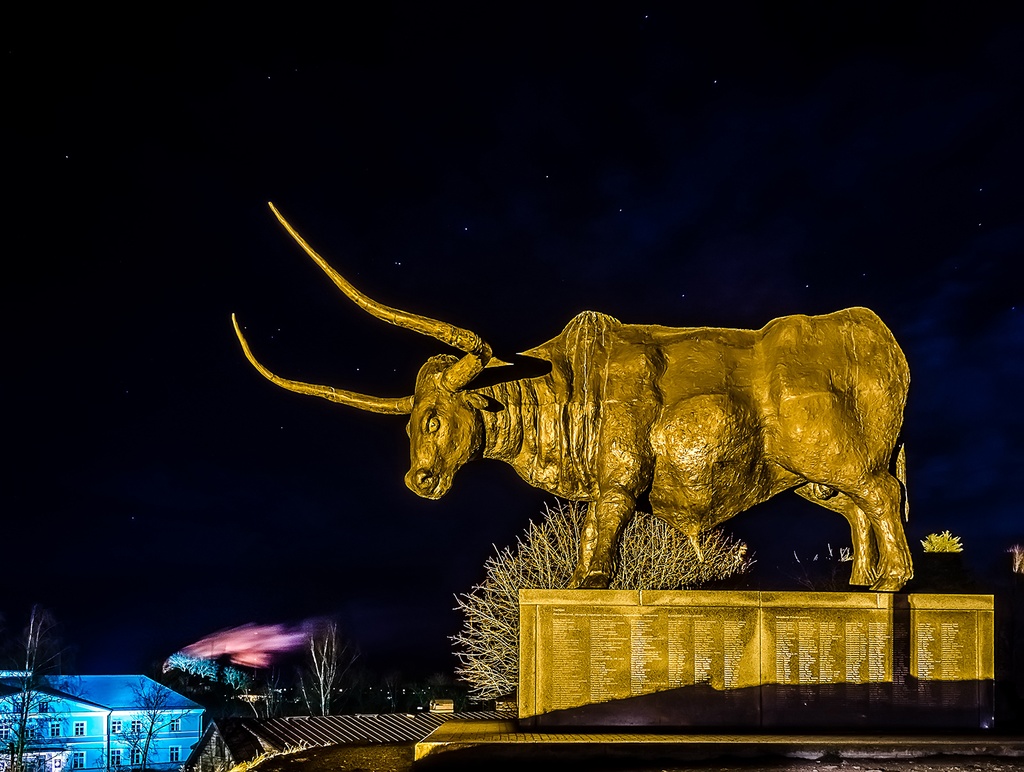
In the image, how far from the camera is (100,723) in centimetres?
6197

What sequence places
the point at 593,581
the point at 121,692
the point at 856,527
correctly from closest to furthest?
the point at 593,581 < the point at 856,527 < the point at 121,692

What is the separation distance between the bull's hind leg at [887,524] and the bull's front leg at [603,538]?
245 cm

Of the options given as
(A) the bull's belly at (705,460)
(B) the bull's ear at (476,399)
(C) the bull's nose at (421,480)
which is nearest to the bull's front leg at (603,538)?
(A) the bull's belly at (705,460)

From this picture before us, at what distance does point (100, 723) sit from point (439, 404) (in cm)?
5995

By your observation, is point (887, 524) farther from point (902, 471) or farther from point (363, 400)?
point (363, 400)

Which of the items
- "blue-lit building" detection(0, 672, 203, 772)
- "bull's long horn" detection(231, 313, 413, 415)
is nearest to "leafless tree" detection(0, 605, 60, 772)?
"blue-lit building" detection(0, 672, 203, 772)

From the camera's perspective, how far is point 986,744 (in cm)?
988

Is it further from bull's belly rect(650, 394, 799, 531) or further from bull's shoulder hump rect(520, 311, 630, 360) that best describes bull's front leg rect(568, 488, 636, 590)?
bull's shoulder hump rect(520, 311, 630, 360)

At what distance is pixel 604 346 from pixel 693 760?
4.40 m

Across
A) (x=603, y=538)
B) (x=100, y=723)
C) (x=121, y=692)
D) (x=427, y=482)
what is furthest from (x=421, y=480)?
(x=121, y=692)

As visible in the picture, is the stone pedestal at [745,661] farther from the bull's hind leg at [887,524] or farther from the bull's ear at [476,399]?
the bull's ear at [476,399]

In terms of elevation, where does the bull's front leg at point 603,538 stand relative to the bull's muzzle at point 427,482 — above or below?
below

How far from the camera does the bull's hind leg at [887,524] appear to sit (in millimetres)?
10875

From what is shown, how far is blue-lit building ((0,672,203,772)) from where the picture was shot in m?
55.8
